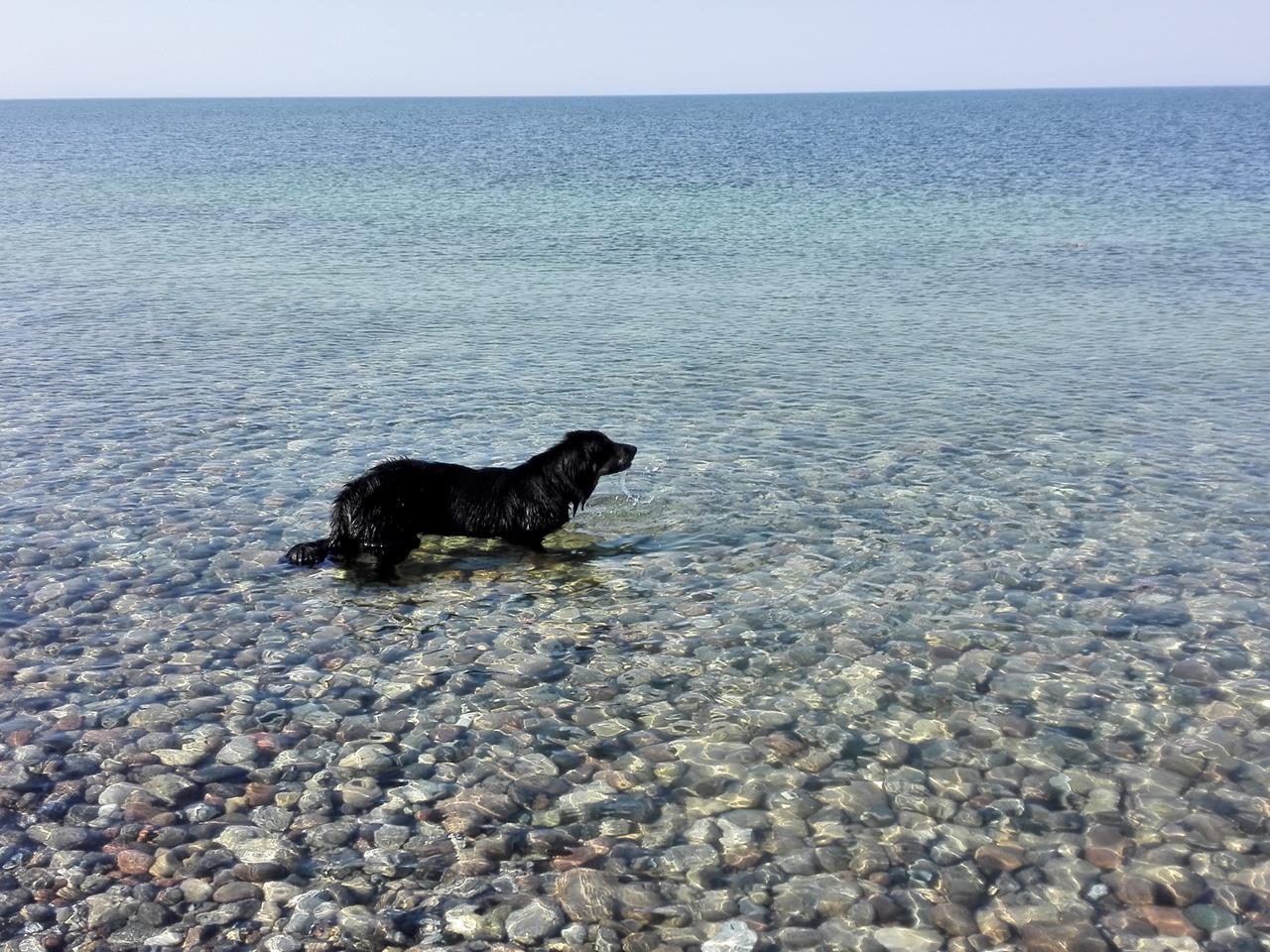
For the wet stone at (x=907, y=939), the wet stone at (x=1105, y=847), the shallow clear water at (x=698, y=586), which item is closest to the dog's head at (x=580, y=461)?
the shallow clear water at (x=698, y=586)

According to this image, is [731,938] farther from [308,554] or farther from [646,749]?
[308,554]

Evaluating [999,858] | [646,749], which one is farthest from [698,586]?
[999,858]

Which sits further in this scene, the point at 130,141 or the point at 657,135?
the point at 657,135

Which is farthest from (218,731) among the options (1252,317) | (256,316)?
(1252,317)

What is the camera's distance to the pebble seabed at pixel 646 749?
18.8 ft

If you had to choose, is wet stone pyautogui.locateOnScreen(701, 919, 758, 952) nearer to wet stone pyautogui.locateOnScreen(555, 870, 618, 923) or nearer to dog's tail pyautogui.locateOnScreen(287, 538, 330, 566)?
wet stone pyautogui.locateOnScreen(555, 870, 618, 923)

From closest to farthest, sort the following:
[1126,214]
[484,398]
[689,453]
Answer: [689,453], [484,398], [1126,214]

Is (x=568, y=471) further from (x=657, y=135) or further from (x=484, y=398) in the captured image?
(x=657, y=135)

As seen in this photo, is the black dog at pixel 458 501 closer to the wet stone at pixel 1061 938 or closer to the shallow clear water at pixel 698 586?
the shallow clear water at pixel 698 586

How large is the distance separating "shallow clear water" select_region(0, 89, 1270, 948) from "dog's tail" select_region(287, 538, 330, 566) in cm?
22

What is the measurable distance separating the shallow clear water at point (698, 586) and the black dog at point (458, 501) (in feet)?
0.83

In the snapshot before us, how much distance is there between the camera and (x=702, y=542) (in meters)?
10.7

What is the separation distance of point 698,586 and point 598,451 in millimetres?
1694

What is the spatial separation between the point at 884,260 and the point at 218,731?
23737mm
